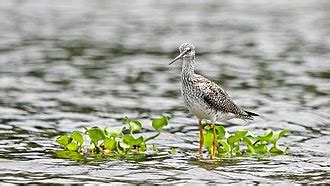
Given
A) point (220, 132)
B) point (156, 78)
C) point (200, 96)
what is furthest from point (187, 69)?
point (156, 78)

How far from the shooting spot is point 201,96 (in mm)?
12195

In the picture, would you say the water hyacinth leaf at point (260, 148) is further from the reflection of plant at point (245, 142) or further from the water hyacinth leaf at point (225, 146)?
the water hyacinth leaf at point (225, 146)

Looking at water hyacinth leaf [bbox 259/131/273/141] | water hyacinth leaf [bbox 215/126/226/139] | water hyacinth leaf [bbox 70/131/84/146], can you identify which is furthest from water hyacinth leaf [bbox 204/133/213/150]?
water hyacinth leaf [bbox 70/131/84/146]

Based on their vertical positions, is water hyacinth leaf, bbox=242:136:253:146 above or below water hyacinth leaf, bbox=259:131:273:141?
below

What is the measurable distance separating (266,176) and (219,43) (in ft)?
46.7

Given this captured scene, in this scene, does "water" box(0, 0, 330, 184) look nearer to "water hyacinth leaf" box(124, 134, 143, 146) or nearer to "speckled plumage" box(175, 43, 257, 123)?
"water hyacinth leaf" box(124, 134, 143, 146)

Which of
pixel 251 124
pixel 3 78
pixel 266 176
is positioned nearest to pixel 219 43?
pixel 3 78

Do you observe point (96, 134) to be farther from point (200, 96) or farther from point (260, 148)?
point (260, 148)

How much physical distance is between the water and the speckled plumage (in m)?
0.80

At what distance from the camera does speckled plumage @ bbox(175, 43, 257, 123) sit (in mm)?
12195

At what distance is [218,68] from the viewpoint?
2123 cm

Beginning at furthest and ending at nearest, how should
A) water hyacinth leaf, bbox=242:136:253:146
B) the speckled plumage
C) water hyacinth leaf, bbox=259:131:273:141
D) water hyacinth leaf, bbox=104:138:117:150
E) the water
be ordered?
water hyacinth leaf, bbox=259:131:273:141 → water hyacinth leaf, bbox=242:136:253:146 → water hyacinth leaf, bbox=104:138:117:150 → the speckled plumage → the water

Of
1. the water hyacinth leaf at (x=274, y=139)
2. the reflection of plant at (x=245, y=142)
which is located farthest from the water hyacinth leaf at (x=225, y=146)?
the water hyacinth leaf at (x=274, y=139)

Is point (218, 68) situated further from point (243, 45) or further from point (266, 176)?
point (266, 176)
